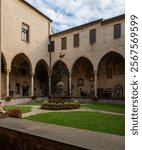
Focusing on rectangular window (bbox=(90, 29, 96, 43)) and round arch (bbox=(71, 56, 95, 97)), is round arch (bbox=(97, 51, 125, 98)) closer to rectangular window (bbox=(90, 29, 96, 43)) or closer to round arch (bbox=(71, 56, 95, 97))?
round arch (bbox=(71, 56, 95, 97))

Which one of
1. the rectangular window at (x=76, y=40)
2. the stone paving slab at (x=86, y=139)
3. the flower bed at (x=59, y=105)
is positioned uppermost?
the rectangular window at (x=76, y=40)

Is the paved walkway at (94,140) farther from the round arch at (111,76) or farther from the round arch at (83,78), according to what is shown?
the round arch at (83,78)

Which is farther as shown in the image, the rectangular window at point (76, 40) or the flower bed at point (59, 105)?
the rectangular window at point (76, 40)

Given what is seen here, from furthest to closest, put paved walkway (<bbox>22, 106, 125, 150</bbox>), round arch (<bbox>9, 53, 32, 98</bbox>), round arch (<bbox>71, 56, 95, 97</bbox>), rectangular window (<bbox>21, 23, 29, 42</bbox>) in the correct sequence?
round arch (<bbox>71, 56, 95, 97</bbox>) < round arch (<bbox>9, 53, 32, 98</bbox>) < rectangular window (<bbox>21, 23, 29, 42</bbox>) < paved walkway (<bbox>22, 106, 125, 150</bbox>)

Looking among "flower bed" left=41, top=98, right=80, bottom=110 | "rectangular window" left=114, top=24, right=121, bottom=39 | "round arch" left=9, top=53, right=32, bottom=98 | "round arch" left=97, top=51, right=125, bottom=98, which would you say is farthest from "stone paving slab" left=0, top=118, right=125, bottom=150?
"round arch" left=9, top=53, right=32, bottom=98

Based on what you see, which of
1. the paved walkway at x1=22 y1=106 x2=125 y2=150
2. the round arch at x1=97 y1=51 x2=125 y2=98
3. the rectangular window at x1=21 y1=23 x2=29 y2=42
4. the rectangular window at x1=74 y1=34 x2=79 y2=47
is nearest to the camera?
the paved walkway at x1=22 y1=106 x2=125 y2=150

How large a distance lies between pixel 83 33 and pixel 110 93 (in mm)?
7514

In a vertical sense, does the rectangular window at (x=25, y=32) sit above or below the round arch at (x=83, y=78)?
above

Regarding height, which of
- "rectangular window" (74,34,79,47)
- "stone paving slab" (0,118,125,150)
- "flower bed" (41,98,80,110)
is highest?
"rectangular window" (74,34,79,47)

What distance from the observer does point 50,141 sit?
9.58 ft

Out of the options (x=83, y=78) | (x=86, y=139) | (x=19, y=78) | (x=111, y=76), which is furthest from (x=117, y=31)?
(x=86, y=139)

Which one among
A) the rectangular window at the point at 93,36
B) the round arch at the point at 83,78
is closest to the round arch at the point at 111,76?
the round arch at the point at 83,78

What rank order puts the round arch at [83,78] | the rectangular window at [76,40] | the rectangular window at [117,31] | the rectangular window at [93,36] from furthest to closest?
1. the round arch at [83,78]
2. the rectangular window at [76,40]
3. the rectangular window at [93,36]
4. the rectangular window at [117,31]

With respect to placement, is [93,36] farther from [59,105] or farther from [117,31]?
[59,105]
